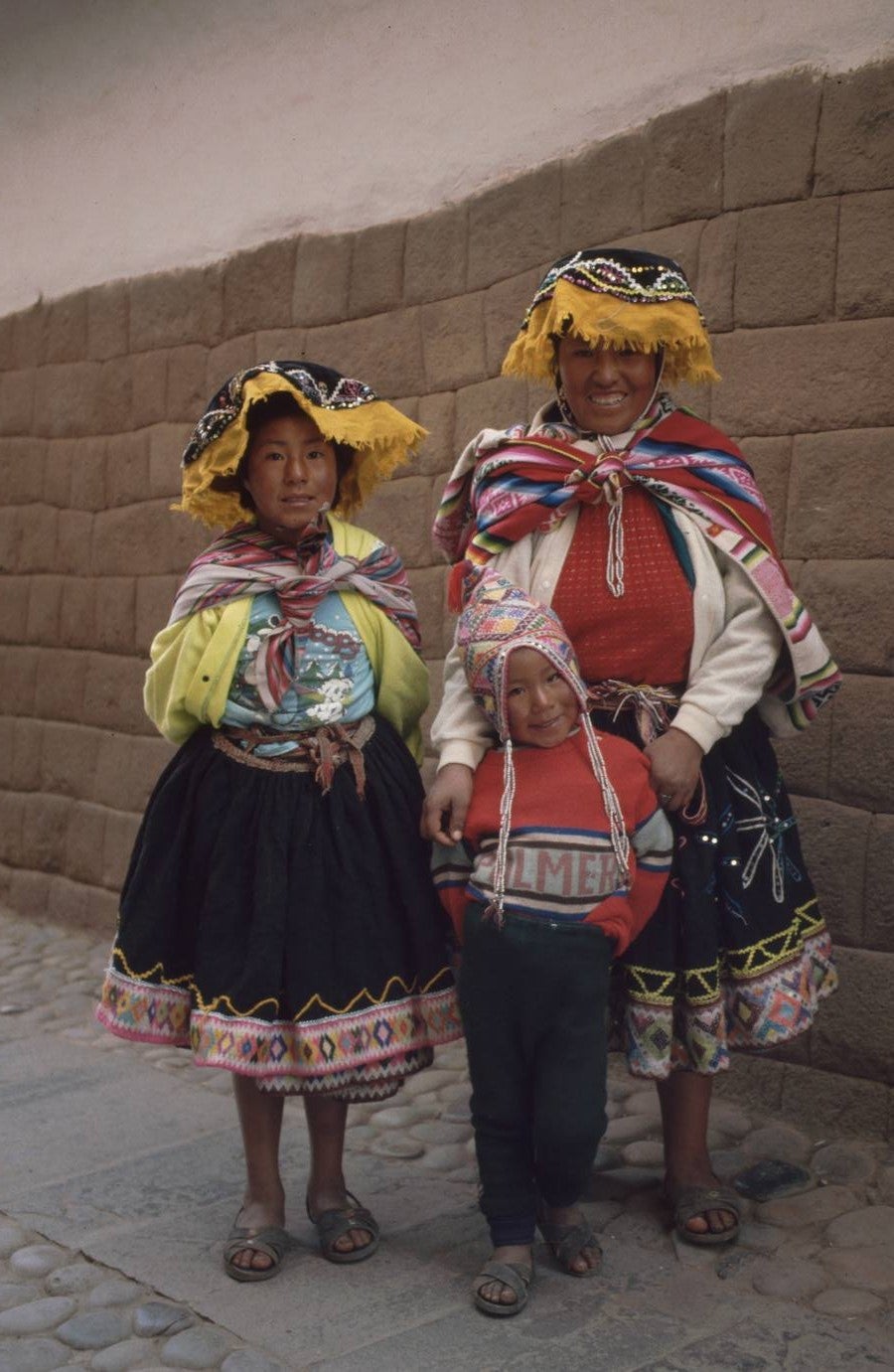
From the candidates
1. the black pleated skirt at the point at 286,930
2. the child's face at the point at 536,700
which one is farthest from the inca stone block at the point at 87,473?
the child's face at the point at 536,700

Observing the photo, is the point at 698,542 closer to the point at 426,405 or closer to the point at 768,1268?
the point at 768,1268

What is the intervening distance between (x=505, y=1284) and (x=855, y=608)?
1.71 m

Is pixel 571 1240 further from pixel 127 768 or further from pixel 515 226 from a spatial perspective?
pixel 127 768

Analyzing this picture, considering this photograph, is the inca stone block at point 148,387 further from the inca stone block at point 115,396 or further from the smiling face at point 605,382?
the smiling face at point 605,382

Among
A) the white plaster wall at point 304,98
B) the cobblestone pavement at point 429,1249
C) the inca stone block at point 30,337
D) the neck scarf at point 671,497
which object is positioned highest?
the white plaster wall at point 304,98

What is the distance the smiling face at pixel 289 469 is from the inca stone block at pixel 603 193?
55.7 inches

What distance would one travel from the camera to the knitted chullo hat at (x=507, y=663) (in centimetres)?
289

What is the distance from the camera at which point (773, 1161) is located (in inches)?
143

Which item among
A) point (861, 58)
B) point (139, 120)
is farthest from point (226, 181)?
point (861, 58)

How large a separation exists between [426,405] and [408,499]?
0.30 metres

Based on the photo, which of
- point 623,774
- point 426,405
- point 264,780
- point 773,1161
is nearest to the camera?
point 623,774

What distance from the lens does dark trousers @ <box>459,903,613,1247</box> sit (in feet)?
9.43

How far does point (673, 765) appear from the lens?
9.78 ft

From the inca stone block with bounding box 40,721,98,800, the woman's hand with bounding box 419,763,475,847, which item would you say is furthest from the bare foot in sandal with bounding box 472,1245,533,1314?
the inca stone block with bounding box 40,721,98,800
